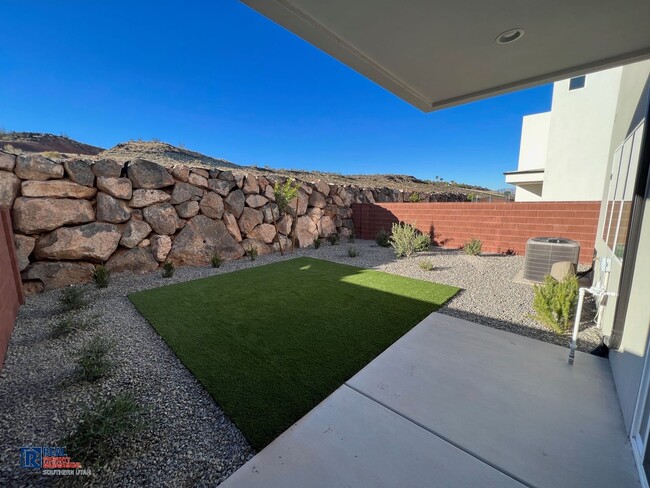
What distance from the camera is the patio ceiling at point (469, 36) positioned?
4.73 feet

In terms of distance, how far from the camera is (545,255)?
442 centimetres

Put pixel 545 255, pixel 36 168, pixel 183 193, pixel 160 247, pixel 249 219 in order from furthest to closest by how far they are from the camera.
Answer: pixel 249 219 < pixel 183 193 < pixel 160 247 < pixel 545 255 < pixel 36 168

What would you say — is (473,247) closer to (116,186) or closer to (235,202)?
(235,202)

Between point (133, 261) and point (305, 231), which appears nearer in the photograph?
point (133, 261)

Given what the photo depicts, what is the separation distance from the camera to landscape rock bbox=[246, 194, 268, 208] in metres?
7.48

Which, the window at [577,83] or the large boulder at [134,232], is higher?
the window at [577,83]

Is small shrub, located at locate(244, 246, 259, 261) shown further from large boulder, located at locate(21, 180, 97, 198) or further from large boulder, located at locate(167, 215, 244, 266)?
large boulder, located at locate(21, 180, 97, 198)

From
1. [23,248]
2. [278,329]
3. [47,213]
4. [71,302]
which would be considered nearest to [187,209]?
[47,213]

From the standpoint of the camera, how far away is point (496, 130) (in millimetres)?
18734

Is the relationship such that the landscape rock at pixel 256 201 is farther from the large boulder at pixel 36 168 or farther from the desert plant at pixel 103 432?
the desert plant at pixel 103 432

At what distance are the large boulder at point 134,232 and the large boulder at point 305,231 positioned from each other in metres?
4.28

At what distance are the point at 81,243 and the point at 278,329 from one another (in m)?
4.31

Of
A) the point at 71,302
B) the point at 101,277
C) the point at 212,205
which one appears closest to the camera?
the point at 71,302

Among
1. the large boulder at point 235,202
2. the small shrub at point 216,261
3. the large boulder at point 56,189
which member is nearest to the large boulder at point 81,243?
the large boulder at point 56,189
